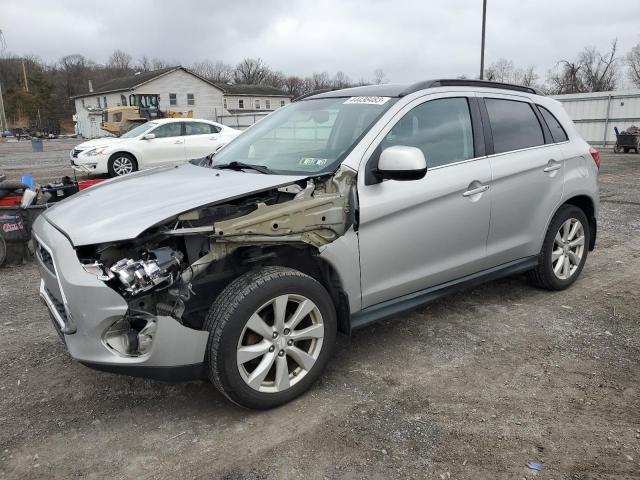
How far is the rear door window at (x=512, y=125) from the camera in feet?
13.0

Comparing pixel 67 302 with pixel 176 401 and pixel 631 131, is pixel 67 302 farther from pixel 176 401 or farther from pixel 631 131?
pixel 631 131

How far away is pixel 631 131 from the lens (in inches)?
795

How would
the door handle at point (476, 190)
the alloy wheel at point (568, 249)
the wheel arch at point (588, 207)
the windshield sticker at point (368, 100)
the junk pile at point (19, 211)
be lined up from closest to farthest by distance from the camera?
the windshield sticker at point (368, 100)
the door handle at point (476, 190)
the alloy wheel at point (568, 249)
the wheel arch at point (588, 207)
the junk pile at point (19, 211)

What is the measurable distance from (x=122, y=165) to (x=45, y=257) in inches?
433

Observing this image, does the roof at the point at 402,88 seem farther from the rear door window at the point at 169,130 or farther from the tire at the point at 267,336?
the rear door window at the point at 169,130

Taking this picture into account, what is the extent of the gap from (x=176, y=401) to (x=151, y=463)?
574 mm

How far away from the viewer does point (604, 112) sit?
911 inches

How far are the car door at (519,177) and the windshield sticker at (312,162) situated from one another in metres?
1.36

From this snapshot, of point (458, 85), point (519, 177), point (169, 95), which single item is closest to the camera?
point (458, 85)

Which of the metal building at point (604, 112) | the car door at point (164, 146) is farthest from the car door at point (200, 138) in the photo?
the metal building at point (604, 112)

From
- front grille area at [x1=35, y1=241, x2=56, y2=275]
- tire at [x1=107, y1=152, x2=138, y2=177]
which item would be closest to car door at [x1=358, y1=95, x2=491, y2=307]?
front grille area at [x1=35, y1=241, x2=56, y2=275]

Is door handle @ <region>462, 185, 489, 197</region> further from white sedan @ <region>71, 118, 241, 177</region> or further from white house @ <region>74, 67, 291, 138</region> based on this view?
white house @ <region>74, 67, 291, 138</region>

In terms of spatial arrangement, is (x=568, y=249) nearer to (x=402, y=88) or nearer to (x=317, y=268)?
(x=402, y=88)

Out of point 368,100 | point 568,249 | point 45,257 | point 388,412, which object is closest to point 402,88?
point 368,100
